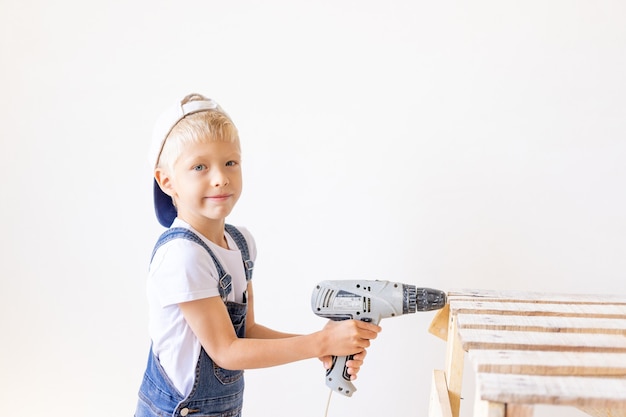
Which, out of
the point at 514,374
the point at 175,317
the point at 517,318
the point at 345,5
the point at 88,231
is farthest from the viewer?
the point at 88,231

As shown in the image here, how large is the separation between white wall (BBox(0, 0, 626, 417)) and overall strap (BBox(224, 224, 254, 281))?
365mm

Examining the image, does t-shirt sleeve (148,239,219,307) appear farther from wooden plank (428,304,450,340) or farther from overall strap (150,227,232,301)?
wooden plank (428,304,450,340)

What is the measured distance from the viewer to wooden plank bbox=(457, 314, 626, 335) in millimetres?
952

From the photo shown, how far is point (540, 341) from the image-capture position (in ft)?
2.90

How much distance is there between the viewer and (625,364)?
81cm

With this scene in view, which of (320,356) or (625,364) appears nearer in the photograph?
(625,364)

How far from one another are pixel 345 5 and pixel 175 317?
2.90ft

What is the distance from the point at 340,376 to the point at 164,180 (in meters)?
0.48

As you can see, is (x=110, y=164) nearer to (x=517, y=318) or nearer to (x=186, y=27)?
(x=186, y=27)

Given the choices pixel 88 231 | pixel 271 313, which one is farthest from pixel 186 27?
pixel 271 313

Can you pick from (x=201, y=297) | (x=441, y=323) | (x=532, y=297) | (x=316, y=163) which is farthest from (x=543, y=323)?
(x=316, y=163)

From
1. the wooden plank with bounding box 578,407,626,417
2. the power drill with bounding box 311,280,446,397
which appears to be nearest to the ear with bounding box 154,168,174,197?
the power drill with bounding box 311,280,446,397

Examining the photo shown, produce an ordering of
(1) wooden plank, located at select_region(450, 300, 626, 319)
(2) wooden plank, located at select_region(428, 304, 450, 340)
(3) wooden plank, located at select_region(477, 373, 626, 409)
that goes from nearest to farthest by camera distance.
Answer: (3) wooden plank, located at select_region(477, 373, 626, 409) < (1) wooden plank, located at select_region(450, 300, 626, 319) < (2) wooden plank, located at select_region(428, 304, 450, 340)

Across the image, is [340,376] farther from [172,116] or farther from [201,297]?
[172,116]
